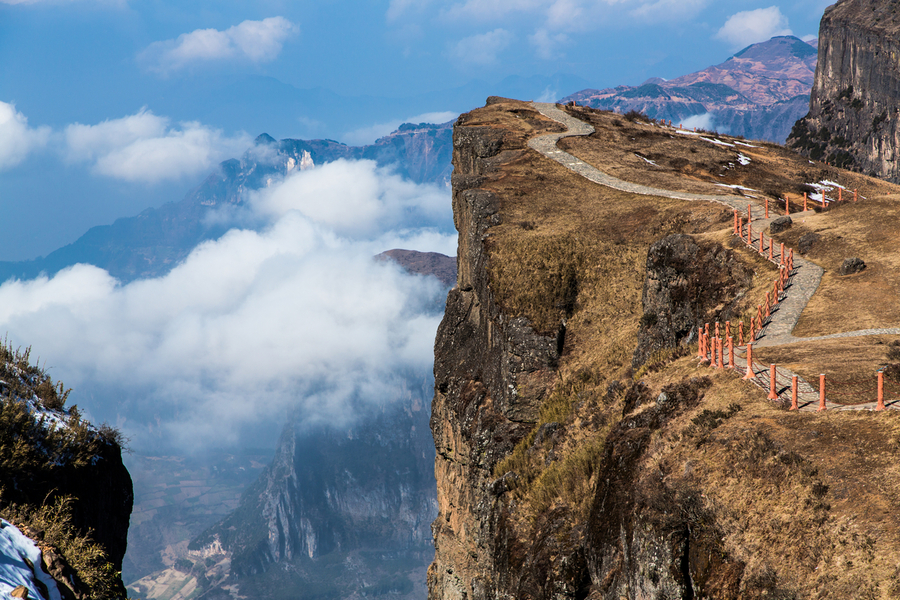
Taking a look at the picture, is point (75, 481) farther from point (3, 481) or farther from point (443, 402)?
point (443, 402)

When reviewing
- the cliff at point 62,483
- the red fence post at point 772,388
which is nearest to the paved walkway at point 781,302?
the red fence post at point 772,388

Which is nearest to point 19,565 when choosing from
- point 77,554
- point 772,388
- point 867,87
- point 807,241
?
point 77,554

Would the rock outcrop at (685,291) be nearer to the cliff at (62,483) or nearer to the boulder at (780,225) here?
the boulder at (780,225)

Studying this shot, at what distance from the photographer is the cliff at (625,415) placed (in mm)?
15773

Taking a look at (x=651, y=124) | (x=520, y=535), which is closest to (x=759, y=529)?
(x=520, y=535)

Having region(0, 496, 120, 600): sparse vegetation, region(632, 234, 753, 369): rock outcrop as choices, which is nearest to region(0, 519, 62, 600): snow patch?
region(0, 496, 120, 600): sparse vegetation

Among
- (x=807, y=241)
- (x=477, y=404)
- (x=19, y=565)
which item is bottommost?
(x=19, y=565)

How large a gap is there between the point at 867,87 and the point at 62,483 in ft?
684

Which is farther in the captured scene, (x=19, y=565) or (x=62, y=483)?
(x=62, y=483)

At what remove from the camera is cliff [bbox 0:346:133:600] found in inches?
947

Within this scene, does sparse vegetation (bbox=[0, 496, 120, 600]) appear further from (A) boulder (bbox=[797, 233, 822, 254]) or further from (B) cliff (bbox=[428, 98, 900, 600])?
(A) boulder (bbox=[797, 233, 822, 254])

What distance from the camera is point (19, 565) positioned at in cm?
1964

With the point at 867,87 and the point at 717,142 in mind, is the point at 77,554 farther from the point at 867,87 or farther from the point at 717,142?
the point at 867,87

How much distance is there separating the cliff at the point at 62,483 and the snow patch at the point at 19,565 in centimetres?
47
